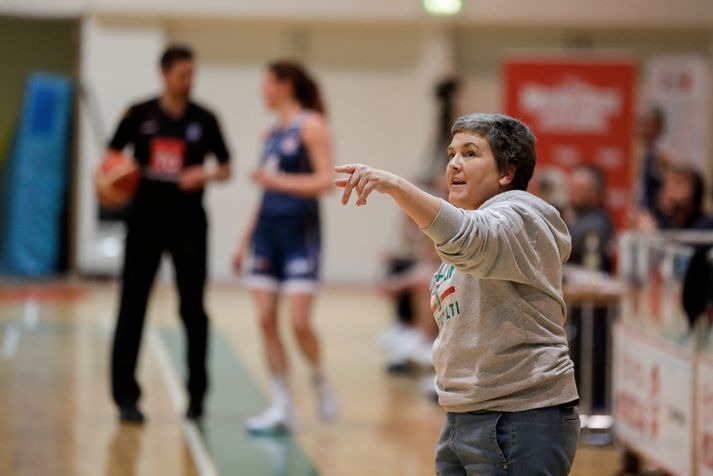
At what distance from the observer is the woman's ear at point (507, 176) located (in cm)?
299

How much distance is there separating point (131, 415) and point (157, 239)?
1.00m

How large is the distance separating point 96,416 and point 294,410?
3.74 ft

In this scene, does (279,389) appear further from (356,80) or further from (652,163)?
(356,80)

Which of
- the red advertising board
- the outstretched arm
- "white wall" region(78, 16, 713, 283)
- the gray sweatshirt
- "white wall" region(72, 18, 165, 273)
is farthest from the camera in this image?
"white wall" region(78, 16, 713, 283)

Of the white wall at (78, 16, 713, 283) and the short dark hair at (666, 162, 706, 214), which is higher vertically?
the white wall at (78, 16, 713, 283)

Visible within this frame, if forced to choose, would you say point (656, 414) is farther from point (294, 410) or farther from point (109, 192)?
point (109, 192)

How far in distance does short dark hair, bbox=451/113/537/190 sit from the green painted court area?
9.19 feet

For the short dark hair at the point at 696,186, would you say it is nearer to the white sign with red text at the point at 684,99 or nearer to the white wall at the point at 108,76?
the white sign with red text at the point at 684,99

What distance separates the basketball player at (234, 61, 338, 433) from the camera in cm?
636

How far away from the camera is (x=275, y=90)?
6543 mm

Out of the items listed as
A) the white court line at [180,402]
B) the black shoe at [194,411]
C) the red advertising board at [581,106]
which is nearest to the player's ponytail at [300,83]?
the black shoe at [194,411]

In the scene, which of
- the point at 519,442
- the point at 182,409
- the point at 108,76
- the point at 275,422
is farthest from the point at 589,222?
the point at 108,76

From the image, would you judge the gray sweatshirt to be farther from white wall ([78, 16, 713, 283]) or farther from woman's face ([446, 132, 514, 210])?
white wall ([78, 16, 713, 283])

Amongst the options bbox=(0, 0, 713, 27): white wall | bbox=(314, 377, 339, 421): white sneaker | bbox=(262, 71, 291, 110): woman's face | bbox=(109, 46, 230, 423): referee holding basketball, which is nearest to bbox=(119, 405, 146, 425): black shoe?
bbox=(109, 46, 230, 423): referee holding basketball
